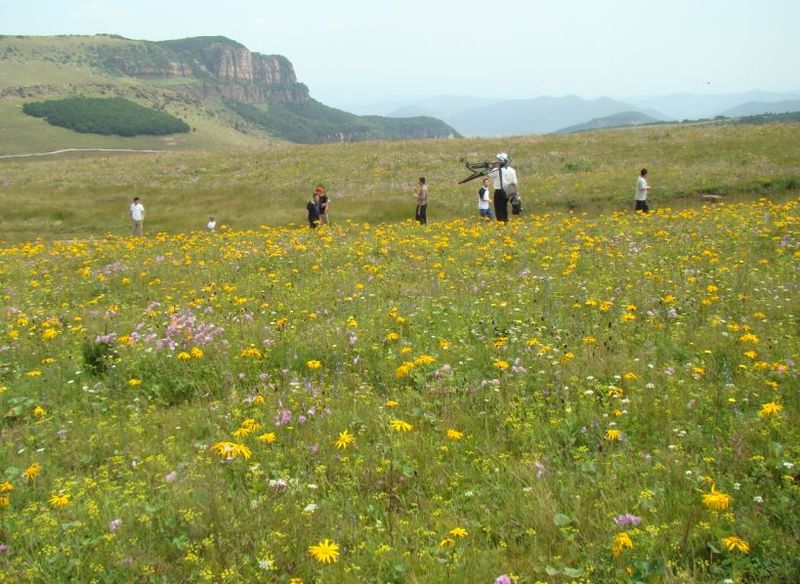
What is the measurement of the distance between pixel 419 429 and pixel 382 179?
35.2m

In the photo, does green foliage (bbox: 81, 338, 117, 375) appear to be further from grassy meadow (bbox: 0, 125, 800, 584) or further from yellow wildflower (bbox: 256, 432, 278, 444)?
Answer: yellow wildflower (bbox: 256, 432, 278, 444)

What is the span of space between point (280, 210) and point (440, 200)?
30.6 ft

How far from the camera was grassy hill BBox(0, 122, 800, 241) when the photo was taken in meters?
29.1

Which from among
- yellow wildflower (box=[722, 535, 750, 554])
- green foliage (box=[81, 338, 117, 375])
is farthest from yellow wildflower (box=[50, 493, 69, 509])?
yellow wildflower (box=[722, 535, 750, 554])

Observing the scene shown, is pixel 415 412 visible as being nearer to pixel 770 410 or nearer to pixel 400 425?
pixel 400 425

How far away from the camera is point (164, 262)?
1448 centimetres

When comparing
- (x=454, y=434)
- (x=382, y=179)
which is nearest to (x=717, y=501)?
(x=454, y=434)

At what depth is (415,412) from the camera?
5789 mm

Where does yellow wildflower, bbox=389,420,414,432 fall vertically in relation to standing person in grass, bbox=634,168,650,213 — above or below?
below

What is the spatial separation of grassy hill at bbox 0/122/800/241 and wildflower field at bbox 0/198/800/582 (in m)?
19.2

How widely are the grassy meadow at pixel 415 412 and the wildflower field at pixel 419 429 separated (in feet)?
0.10

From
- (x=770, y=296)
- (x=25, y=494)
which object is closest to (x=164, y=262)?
(x=25, y=494)

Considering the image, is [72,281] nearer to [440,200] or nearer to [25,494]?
[25,494]

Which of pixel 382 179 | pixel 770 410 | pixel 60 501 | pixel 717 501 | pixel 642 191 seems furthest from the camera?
pixel 382 179
